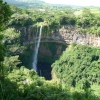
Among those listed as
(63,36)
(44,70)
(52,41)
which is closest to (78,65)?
(44,70)

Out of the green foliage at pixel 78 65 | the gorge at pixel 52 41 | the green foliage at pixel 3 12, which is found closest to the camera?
the green foliage at pixel 3 12

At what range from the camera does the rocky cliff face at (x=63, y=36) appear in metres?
28.7

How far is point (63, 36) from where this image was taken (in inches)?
1196

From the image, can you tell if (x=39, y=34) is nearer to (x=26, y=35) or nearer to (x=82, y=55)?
(x=26, y=35)

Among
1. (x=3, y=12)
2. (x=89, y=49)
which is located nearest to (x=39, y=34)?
(x=89, y=49)

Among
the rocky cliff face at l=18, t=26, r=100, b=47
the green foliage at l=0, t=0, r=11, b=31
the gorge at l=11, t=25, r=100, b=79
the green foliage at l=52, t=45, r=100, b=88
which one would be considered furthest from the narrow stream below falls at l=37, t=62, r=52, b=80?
the green foliage at l=0, t=0, r=11, b=31

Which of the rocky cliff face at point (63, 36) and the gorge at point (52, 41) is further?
the gorge at point (52, 41)

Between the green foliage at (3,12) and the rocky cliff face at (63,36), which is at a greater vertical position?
the green foliage at (3,12)

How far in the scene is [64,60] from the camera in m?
28.7

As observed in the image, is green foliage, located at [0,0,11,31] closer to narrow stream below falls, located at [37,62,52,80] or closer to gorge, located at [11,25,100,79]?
gorge, located at [11,25,100,79]

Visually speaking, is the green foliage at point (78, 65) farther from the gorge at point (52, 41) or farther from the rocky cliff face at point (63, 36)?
the gorge at point (52, 41)

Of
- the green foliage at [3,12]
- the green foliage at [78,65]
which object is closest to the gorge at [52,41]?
the green foliage at [78,65]

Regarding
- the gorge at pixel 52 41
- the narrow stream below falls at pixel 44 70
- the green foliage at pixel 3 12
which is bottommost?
the narrow stream below falls at pixel 44 70

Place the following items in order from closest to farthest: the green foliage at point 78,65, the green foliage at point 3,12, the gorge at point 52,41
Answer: the green foliage at point 3,12, the green foliage at point 78,65, the gorge at point 52,41
